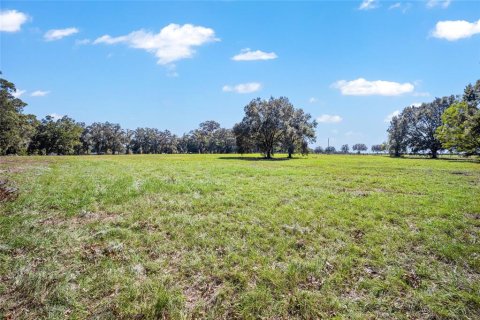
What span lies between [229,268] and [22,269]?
5391 millimetres

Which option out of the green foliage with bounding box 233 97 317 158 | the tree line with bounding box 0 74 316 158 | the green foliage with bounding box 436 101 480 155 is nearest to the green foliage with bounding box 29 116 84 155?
the tree line with bounding box 0 74 316 158

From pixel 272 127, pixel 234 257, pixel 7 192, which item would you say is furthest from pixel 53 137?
pixel 234 257

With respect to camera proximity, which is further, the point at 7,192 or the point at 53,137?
the point at 53,137

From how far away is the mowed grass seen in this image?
19.2 ft

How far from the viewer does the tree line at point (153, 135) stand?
60219 millimetres

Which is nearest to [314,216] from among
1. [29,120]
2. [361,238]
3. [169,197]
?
[361,238]

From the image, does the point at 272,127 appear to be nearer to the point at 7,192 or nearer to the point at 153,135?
the point at 7,192

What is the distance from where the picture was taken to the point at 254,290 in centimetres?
625

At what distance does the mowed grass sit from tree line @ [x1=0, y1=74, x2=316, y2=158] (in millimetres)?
49390

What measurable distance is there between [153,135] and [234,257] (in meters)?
163

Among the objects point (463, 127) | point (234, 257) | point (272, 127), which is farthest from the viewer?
point (272, 127)

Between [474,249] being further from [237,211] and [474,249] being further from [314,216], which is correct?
[237,211]

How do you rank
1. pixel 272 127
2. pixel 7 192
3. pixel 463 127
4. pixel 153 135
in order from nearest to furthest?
pixel 7 192
pixel 463 127
pixel 272 127
pixel 153 135

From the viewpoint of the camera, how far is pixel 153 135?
161 metres
